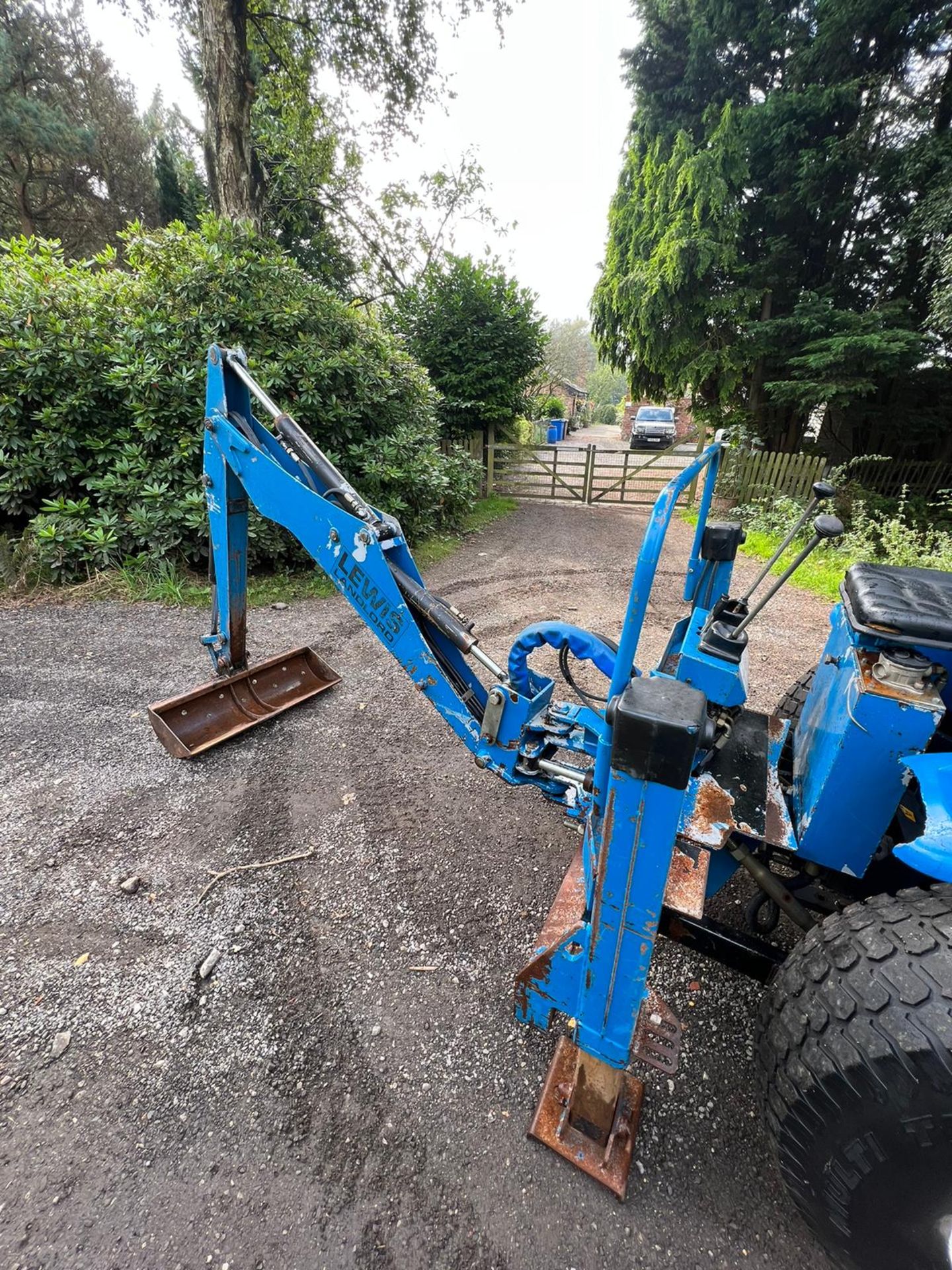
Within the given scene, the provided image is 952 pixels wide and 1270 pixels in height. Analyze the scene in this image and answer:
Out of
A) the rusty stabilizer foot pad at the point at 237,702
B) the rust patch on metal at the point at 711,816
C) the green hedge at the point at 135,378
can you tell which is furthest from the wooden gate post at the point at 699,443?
the rust patch on metal at the point at 711,816

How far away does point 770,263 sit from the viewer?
9.94 metres

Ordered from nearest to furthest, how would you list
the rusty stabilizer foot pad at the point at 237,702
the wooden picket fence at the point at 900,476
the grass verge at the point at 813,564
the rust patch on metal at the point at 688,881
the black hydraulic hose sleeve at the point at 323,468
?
the rust patch on metal at the point at 688,881 → the black hydraulic hose sleeve at the point at 323,468 → the rusty stabilizer foot pad at the point at 237,702 → the grass verge at the point at 813,564 → the wooden picket fence at the point at 900,476

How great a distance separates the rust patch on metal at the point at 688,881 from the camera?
1.54m

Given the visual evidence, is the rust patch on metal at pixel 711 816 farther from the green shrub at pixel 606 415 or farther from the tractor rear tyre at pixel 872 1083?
the green shrub at pixel 606 415

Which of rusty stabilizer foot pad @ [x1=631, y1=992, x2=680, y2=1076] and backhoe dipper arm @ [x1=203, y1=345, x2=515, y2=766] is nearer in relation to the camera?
rusty stabilizer foot pad @ [x1=631, y1=992, x2=680, y2=1076]

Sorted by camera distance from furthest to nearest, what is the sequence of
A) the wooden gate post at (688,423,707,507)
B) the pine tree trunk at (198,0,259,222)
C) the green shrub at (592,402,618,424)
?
1. the green shrub at (592,402,618,424)
2. the wooden gate post at (688,423,707,507)
3. the pine tree trunk at (198,0,259,222)

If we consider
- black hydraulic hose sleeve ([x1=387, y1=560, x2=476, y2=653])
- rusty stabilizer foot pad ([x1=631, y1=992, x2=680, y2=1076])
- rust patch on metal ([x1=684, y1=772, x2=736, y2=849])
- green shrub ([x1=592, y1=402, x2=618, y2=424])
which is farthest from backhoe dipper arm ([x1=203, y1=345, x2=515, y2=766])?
green shrub ([x1=592, y1=402, x2=618, y2=424])

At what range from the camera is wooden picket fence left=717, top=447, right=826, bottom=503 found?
9750 millimetres

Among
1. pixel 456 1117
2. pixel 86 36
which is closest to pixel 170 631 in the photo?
pixel 456 1117

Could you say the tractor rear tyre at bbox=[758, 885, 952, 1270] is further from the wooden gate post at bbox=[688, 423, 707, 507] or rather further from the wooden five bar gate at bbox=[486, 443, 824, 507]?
the wooden gate post at bbox=[688, 423, 707, 507]

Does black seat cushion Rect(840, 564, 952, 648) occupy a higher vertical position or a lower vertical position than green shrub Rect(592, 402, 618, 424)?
lower

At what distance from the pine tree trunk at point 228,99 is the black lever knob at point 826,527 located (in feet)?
27.0

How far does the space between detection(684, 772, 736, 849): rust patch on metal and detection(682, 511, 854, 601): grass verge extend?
4967mm

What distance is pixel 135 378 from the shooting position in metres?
5.75
